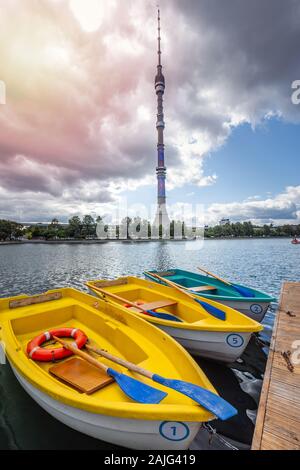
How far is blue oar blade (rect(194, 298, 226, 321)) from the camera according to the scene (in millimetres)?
6905

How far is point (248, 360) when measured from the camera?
7.12m

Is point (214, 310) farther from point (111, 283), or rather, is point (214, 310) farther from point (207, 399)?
A: point (111, 283)

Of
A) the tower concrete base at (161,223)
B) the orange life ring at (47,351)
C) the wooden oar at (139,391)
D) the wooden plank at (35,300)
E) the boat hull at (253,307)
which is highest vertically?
the tower concrete base at (161,223)

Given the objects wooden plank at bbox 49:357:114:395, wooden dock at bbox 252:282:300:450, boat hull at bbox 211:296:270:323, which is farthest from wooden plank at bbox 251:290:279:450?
boat hull at bbox 211:296:270:323

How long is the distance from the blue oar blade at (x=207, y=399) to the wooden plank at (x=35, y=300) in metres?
5.69

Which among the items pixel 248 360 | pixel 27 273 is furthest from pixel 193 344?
pixel 27 273

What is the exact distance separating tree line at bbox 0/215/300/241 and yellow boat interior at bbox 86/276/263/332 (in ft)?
346

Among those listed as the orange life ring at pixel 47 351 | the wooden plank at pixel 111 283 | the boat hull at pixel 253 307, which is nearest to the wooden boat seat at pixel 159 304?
the boat hull at pixel 253 307

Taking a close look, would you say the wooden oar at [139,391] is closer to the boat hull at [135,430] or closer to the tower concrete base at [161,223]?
the boat hull at [135,430]

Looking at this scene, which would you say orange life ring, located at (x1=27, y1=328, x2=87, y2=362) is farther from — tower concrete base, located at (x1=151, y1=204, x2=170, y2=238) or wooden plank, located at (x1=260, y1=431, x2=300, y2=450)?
tower concrete base, located at (x1=151, y1=204, x2=170, y2=238)

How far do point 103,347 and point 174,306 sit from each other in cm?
337

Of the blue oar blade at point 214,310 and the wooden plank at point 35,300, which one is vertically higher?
the wooden plank at point 35,300

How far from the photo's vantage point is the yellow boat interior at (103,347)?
298 centimetres

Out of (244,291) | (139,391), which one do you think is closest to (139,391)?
(139,391)
